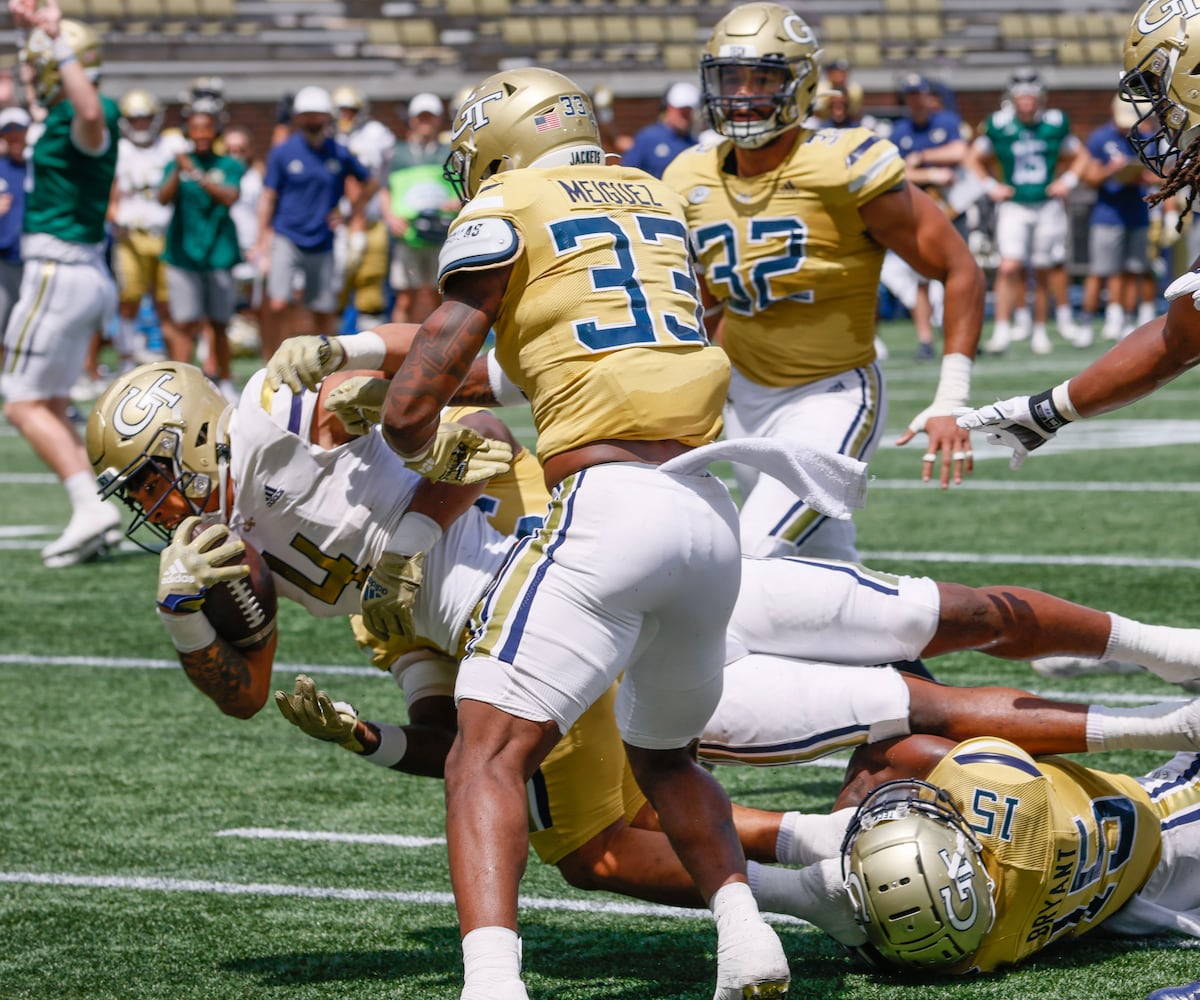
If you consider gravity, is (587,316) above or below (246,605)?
above

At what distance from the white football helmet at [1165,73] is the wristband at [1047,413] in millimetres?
471

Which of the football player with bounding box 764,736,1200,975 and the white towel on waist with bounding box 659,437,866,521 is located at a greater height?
the white towel on waist with bounding box 659,437,866,521

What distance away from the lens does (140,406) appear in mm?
3812

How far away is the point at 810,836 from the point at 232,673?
1.20m

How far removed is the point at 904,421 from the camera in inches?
461

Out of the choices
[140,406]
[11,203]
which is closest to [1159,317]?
[140,406]

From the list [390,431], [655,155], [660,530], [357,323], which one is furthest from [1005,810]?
[357,323]

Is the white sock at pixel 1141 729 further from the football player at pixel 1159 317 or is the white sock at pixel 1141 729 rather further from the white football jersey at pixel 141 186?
the white football jersey at pixel 141 186

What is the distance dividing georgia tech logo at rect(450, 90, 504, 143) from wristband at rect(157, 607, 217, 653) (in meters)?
1.06

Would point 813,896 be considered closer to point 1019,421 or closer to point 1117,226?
point 1019,421

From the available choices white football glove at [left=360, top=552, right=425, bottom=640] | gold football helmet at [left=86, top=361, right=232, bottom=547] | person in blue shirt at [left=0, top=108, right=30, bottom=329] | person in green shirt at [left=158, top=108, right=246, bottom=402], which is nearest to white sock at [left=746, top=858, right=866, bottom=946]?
white football glove at [left=360, top=552, right=425, bottom=640]

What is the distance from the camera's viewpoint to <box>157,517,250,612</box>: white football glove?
359 cm

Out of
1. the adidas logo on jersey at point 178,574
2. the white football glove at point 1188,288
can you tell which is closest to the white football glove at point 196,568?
the adidas logo on jersey at point 178,574

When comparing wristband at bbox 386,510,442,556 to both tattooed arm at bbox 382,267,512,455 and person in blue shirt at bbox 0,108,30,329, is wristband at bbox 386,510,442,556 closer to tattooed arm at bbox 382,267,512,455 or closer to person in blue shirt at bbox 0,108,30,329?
tattooed arm at bbox 382,267,512,455
